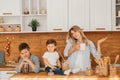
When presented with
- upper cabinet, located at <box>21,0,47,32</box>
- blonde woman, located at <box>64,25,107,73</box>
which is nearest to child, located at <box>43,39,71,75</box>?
blonde woman, located at <box>64,25,107,73</box>

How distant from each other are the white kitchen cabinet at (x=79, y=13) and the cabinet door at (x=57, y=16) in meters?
0.10

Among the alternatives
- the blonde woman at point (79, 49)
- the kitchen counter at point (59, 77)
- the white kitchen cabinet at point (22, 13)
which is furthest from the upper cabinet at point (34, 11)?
the kitchen counter at point (59, 77)

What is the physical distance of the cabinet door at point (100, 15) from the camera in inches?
189

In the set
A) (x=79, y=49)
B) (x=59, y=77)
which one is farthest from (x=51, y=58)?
(x=59, y=77)

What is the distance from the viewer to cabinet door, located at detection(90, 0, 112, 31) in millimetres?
4812

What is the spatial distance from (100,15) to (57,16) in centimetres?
71

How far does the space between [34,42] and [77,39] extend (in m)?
1.70

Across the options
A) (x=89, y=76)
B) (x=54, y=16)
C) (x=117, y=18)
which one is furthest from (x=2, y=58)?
(x=89, y=76)

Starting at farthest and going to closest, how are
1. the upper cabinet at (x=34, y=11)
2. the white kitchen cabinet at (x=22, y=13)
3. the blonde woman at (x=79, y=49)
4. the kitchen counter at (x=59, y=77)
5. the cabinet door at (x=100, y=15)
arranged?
the upper cabinet at (x=34, y=11) → the white kitchen cabinet at (x=22, y=13) → the cabinet door at (x=100, y=15) → the blonde woman at (x=79, y=49) → the kitchen counter at (x=59, y=77)

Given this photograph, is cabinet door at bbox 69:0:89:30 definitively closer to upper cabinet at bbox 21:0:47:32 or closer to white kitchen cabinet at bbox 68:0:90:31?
white kitchen cabinet at bbox 68:0:90:31

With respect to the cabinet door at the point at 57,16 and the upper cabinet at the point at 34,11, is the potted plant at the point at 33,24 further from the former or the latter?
the cabinet door at the point at 57,16

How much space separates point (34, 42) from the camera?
212 inches

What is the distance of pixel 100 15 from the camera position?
4.84m

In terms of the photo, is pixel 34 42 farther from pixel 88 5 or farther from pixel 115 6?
pixel 115 6
